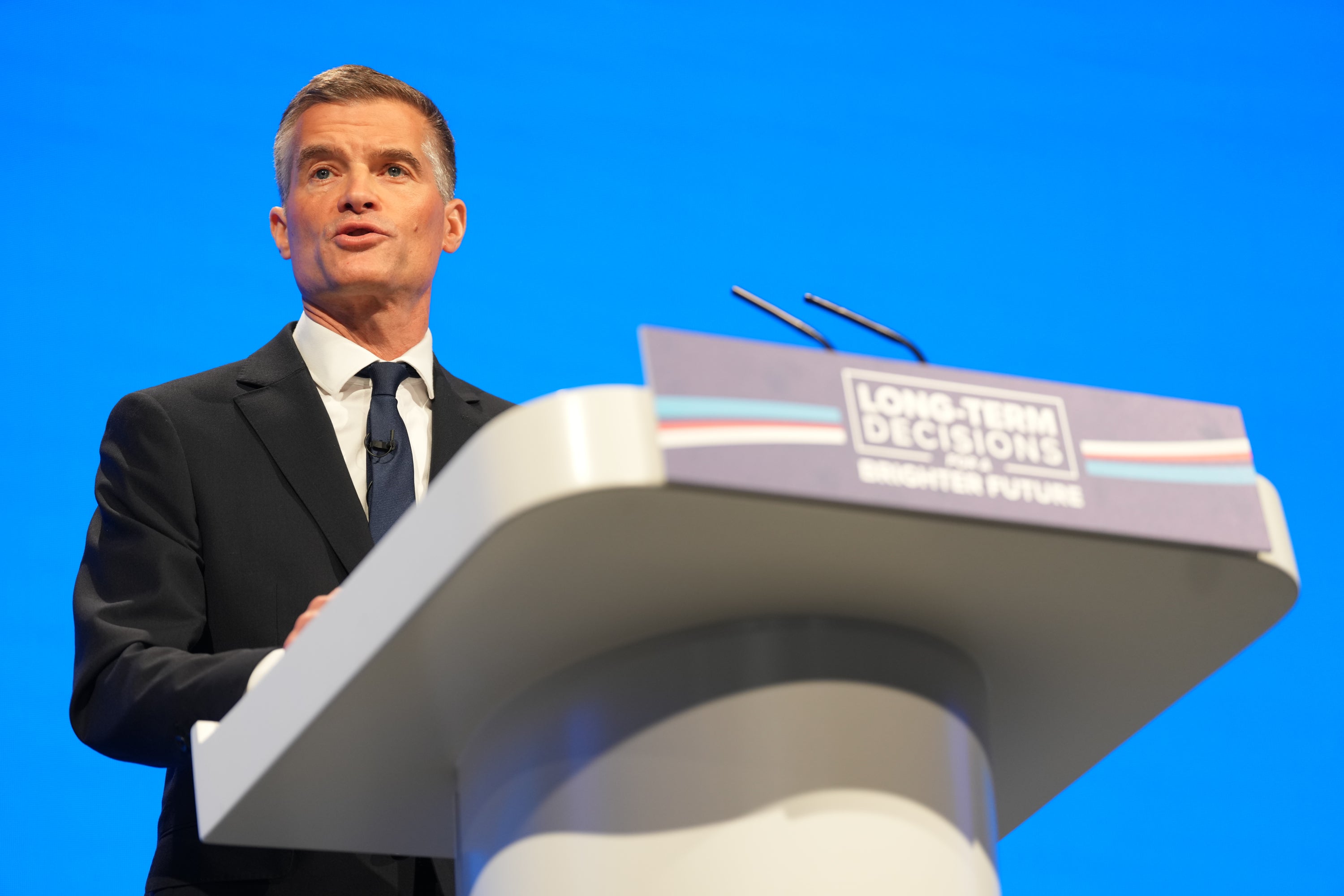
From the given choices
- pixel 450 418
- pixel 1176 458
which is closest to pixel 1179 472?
pixel 1176 458

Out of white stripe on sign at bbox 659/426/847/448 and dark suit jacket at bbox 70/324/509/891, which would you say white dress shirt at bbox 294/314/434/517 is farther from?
white stripe on sign at bbox 659/426/847/448

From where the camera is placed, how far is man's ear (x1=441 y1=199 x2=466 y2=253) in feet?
8.30

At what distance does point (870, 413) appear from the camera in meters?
0.80

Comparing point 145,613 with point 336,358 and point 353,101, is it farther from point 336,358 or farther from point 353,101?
point 353,101

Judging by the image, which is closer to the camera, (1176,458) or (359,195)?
(1176,458)

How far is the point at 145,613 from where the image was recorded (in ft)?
5.05

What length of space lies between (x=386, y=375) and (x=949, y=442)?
49.5 inches

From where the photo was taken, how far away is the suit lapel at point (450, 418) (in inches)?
75.7

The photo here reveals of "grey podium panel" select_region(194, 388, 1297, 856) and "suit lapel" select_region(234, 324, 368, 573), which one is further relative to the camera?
"suit lapel" select_region(234, 324, 368, 573)

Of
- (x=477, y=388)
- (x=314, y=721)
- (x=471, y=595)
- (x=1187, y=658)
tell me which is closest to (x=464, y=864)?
(x=314, y=721)

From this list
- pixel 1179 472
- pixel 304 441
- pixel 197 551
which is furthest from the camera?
pixel 304 441

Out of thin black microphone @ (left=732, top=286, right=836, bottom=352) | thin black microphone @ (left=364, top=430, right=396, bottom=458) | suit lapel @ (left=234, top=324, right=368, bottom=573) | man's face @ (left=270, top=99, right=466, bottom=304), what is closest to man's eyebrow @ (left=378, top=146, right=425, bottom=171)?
man's face @ (left=270, top=99, right=466, bottom=304)

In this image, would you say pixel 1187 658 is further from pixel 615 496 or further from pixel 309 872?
pixel 309 872

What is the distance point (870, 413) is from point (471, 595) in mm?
229
